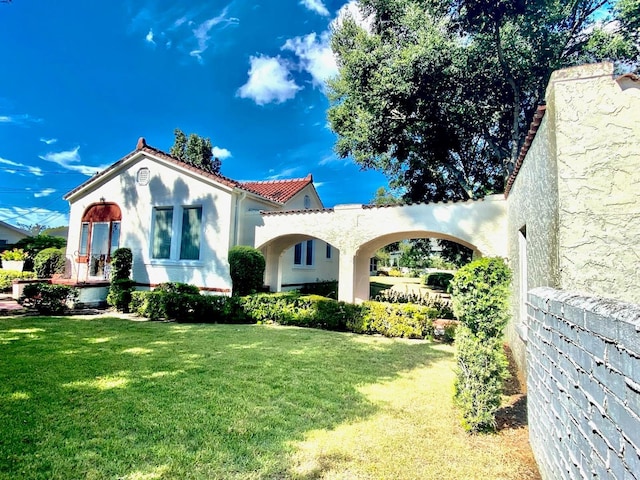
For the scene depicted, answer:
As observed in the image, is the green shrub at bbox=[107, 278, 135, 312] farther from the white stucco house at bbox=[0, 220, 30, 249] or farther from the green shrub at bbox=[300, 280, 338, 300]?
the white stucco house at bbox=[0, 220, 30, 249]

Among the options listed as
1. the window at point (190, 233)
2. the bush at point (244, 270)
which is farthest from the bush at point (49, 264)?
the bush at point (244, 270)

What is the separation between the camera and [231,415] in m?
4.61

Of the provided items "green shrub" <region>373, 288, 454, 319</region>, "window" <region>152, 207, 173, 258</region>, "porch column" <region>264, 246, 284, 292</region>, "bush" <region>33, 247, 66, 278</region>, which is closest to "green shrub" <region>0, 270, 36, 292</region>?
"bush" <region>33, 247, 66, 278</region>

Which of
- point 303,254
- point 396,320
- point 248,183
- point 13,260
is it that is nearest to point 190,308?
point 396,320

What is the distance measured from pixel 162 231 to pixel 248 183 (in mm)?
6481

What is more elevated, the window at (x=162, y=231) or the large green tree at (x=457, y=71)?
A: the large green tree at (x=457, y=71)

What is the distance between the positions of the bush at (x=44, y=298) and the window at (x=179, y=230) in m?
4.18

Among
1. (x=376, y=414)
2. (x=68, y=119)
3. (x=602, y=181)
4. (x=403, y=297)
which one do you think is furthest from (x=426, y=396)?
(x=68, y=119)

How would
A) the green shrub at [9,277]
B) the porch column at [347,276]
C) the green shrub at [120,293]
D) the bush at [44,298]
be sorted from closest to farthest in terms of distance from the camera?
the bush at [44,298], the porch column at [347,276], the green shrub at [120,293], the green shrub at [9,277]

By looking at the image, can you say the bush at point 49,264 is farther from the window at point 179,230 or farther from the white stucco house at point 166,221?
the window at point 179,230

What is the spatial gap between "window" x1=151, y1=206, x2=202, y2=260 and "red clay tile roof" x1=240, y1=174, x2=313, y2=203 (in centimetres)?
355

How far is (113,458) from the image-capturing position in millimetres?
3502

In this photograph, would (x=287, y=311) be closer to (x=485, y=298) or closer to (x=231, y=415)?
(x=231, y=415)

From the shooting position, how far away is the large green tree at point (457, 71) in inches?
538
